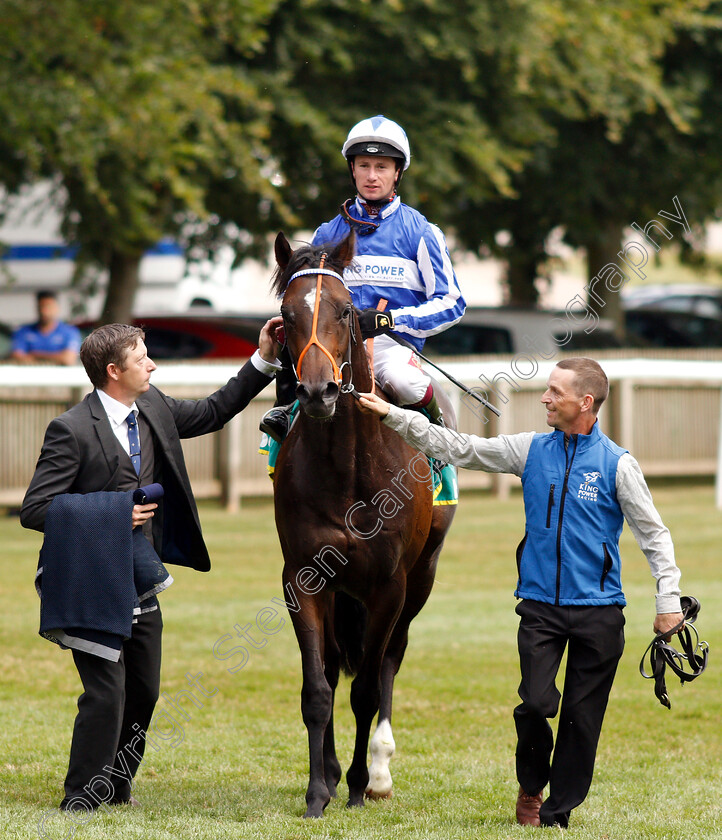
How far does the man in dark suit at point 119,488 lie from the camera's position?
15.5ft

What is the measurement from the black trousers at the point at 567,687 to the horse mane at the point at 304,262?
1.57 m

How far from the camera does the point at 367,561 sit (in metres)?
5.17

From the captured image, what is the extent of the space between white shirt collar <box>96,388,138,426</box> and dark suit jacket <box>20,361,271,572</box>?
0.02m

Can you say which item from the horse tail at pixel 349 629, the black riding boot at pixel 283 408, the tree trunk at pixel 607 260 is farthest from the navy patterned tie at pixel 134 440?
the tree trunk at pixel 607 260

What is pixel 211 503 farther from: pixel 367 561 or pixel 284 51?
pixel 367 561

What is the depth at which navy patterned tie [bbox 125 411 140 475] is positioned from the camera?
16.2 ft

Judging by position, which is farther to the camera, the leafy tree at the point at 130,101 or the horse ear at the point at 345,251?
the leafy tree at the point at 130,101

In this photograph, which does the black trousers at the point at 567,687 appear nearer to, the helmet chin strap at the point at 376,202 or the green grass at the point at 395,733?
the green grass at the point at 395,733

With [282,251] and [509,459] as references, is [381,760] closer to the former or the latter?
[509,459]

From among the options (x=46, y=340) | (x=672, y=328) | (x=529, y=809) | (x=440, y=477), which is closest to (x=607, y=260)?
(x=672, y=328)

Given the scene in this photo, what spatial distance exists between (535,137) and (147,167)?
5.41 metres

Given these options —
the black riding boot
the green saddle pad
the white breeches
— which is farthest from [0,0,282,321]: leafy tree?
the white breeches

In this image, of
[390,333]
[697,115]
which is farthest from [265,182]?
[390,333]

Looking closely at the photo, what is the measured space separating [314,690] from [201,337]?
11.0m
